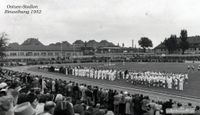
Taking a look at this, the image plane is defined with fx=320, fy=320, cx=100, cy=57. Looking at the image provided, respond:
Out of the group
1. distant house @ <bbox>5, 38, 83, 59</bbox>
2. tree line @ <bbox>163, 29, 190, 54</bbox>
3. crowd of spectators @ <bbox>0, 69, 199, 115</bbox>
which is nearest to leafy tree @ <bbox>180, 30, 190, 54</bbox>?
tree line @ <bbox>163, 29, 190, 54</bbox>

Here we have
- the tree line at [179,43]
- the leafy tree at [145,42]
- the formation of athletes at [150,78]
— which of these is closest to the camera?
the formation of athletes at [150,78]

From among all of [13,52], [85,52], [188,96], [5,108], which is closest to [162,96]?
[188,96]

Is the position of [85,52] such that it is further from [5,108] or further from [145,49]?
[5,108]

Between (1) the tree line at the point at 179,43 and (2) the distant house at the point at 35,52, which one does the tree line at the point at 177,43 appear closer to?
(1) the tree line at the point at 179,43

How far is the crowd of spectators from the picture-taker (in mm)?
4793

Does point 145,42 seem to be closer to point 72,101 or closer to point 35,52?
point 35,52

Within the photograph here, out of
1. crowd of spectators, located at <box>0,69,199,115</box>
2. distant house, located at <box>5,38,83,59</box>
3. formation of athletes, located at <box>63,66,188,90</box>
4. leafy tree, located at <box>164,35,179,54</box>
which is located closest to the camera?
crowd of spectators, located at <box>0,69,199,115</box>

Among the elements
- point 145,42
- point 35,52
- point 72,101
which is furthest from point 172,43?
point 72,101

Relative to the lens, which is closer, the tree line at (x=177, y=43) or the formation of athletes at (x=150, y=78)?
the formation of athletes at (x=150, y=78)

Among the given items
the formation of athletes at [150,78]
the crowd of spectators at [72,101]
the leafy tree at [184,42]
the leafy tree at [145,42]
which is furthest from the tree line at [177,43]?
the crowd of spectators at [72,101]

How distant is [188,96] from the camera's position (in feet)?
70.1

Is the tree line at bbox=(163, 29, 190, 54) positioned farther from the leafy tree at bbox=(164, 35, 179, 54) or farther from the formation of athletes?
the formation of athletes

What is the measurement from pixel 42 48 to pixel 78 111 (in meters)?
107

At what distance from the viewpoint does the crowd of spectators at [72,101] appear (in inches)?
Result: 189
